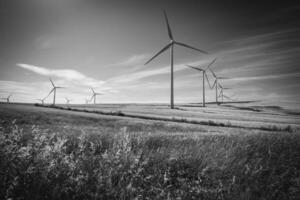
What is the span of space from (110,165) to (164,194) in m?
1.55

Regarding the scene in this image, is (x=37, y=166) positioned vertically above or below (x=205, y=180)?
above

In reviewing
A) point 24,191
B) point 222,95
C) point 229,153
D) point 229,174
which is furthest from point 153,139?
point 222,95

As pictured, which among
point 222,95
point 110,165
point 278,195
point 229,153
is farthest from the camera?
point 222,95

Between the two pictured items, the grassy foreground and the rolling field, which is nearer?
the grassy foreground

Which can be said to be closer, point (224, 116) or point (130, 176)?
point (130, 176)

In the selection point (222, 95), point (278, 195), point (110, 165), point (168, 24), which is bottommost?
point (278, 195)

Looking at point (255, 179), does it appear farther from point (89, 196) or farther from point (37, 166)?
point (37, 166)

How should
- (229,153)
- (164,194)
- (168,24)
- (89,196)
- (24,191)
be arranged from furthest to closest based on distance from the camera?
(168,24)
(229,153)
(164,194)
(89,196)
(24,191)

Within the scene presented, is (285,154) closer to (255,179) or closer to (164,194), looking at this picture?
(255,179)

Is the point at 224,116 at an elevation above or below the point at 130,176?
below

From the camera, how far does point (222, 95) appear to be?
121562 mm

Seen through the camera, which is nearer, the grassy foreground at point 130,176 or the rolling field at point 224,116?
the grassy foreground at point 130,176

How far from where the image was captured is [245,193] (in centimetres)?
381

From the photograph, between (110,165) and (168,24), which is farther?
(168,24)
